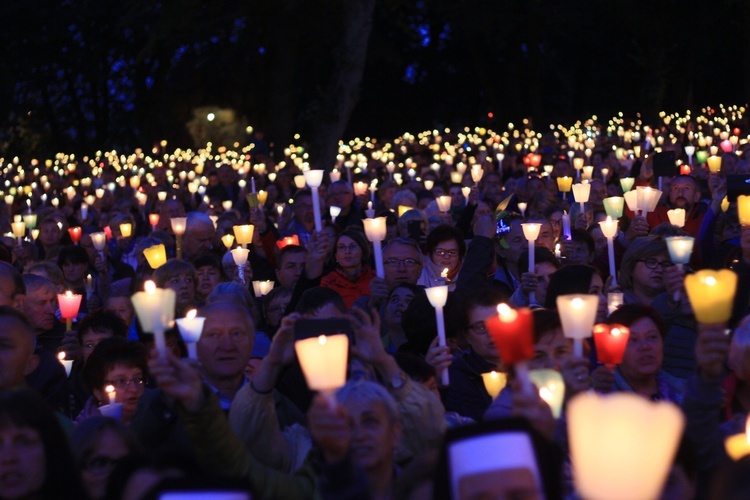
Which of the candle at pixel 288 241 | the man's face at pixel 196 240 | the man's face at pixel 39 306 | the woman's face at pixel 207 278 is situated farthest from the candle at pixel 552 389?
the candle at pixel 288 241

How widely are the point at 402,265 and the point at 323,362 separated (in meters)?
4.28

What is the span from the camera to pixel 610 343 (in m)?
5.42

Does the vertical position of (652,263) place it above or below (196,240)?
below

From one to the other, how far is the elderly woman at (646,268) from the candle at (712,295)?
3.01 meters

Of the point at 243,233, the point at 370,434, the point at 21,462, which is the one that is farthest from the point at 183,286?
the point at 21,462

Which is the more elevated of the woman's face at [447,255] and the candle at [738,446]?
the woman's face at [447,255]

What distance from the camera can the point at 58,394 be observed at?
20.9 feet

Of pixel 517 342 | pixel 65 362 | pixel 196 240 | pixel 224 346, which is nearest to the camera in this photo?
pixel 517 342

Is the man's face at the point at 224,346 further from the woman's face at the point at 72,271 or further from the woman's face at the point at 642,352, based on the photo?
the woman's face at the point at 72,271

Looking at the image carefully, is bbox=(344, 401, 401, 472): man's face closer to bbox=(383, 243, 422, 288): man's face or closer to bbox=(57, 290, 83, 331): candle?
bbox=(383, 243, 422, 288): man's face

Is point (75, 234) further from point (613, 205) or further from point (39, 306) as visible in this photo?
point (613, 205)

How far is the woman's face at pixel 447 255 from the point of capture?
28.7ft

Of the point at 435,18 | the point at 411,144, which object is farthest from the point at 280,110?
the point at 435,18

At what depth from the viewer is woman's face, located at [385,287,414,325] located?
24.5ft
